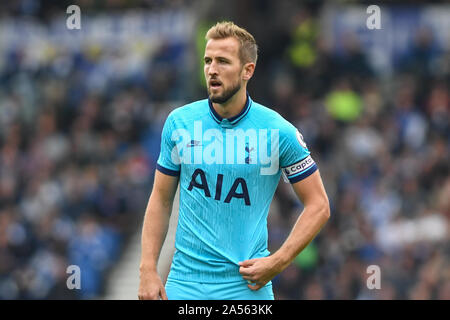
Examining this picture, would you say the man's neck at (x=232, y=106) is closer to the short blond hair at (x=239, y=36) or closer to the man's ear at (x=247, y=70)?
the man's ear at (x=247, y=70)

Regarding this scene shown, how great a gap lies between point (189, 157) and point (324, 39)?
41.3 feet

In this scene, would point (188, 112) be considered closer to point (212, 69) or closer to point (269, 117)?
point (212, 69)

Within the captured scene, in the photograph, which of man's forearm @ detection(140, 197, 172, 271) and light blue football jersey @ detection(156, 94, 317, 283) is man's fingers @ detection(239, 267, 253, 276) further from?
man's forearm @ detection(140, 197, 172, 271)

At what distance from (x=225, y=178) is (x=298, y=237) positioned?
57 centimetres

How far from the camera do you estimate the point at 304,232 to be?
5691 mm

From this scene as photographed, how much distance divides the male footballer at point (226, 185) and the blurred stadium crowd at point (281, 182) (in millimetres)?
7115

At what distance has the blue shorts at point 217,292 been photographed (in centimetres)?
571

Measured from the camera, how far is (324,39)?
18.0 metres

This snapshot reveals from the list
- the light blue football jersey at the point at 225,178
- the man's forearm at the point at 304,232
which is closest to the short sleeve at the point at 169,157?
the light blue football jersey at the point at 225,178

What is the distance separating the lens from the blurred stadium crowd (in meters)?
13.8

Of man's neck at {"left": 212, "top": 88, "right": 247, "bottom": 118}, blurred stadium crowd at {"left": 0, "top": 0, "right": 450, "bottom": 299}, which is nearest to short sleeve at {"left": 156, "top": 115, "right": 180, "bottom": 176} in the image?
man's neck at {"left": 212, "top": 88, "right": 247, "bottom": 118}
